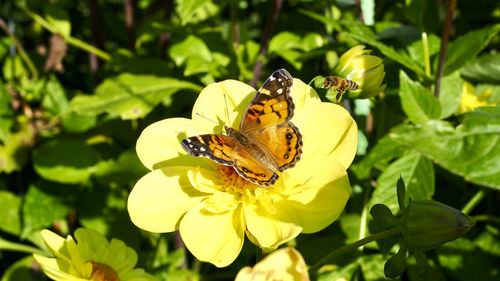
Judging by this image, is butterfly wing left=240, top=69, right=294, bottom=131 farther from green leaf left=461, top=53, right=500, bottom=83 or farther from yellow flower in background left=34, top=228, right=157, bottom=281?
green leaf left=461, top=53, right=500, bottom=83

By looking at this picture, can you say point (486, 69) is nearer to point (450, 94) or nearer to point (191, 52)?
point (450, 94)

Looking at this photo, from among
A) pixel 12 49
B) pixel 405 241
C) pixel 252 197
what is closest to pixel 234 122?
pixel 252 197

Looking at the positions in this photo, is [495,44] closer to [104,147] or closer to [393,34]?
[393,34]

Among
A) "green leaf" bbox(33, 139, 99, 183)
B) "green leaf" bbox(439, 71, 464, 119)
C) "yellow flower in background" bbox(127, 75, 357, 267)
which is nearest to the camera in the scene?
"yellow flower in background" bbox(127, 75, 357, 267)

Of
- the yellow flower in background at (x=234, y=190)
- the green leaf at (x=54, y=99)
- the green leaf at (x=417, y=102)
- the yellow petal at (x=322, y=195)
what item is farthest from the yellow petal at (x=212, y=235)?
the green leaf at (x=54, y=99)

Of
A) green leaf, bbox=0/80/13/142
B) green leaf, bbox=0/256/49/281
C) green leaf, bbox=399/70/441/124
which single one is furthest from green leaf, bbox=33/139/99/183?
green leaf, bbox=399/70/441/124
